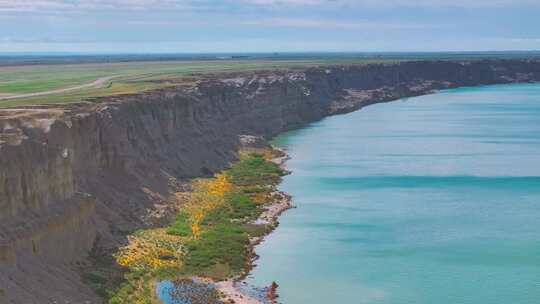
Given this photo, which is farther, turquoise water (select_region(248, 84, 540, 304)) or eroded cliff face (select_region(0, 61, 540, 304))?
turquoise water (select_region(248, 84, 540, 304))

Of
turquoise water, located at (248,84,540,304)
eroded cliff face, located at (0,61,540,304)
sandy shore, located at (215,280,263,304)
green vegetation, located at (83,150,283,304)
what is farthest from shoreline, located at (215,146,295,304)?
eroded cliff face, located at (0,61,540,304)

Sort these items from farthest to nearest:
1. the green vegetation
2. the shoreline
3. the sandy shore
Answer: the green vegetation
the shoreline
the sandy shore

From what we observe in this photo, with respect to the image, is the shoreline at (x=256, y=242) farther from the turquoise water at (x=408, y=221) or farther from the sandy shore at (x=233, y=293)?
the turquoise water at (x=408, y=221)

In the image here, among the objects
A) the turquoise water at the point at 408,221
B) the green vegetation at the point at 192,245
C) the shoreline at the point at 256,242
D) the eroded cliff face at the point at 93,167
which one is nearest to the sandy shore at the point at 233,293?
the shoreline at the point at 256,242

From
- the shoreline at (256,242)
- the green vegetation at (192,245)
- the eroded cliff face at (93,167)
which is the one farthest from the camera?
the green vegetation at (192,245)

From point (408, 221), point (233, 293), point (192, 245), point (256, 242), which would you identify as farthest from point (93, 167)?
point (408, 221)

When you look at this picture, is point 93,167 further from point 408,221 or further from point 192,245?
point 408,221

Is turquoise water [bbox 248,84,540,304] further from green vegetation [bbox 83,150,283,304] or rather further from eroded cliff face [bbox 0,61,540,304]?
eroded cliff face [bbox 0,61,540,304]
